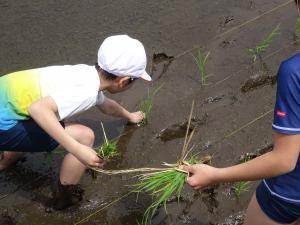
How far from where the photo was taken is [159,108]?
328 cm

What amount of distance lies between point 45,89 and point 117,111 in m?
0.67

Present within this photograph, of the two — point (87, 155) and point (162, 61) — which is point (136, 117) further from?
point (87, 155)

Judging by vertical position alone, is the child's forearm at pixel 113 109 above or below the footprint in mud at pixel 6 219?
above

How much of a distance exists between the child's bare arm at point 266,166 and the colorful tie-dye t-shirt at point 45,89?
28.2 inches

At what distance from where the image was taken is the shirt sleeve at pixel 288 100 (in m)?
1.50

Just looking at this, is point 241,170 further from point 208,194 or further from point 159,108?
point 159,108

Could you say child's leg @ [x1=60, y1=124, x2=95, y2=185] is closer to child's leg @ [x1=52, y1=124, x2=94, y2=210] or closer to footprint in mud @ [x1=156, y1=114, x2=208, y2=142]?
child's leg @ [x1=52, y1=124, x2=94, y2=210]

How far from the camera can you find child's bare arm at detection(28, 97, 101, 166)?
2.19 metres

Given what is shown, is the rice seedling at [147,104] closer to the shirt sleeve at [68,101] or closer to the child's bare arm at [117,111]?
the child's bare arm at [117,111]

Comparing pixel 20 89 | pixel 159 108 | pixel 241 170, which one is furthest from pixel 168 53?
pixel 241 170

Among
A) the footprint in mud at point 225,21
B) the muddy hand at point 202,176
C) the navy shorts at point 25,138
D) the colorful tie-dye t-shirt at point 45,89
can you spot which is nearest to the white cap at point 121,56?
the colorful tie-dye t-shirt at point 45,89

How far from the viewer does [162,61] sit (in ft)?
11.9

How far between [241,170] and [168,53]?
81.4 inches

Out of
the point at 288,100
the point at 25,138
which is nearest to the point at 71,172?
the point at 25,138
